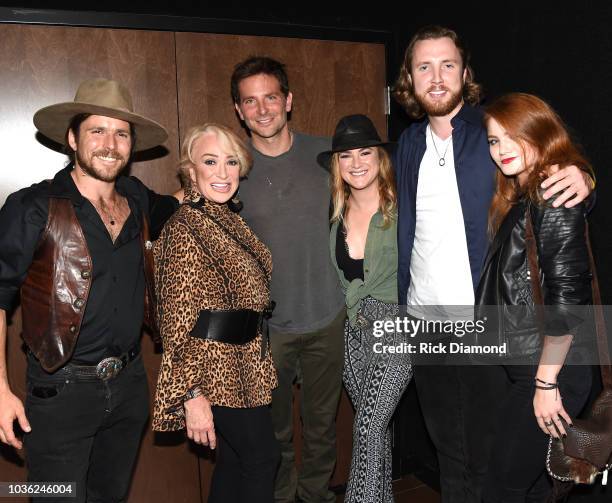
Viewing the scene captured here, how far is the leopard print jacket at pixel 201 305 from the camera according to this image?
2100 millimetres

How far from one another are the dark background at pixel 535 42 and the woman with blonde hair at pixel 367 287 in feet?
2.12

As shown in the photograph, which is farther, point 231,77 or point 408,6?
point 408,6

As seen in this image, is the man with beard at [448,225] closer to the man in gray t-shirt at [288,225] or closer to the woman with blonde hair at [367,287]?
the woman with blonde hair at [367,287]

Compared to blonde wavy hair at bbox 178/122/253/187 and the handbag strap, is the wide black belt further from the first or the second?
the handbag strap

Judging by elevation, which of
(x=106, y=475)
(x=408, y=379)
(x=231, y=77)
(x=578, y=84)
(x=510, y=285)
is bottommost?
(x=106, y=475)

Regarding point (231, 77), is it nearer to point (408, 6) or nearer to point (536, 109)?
point (408, 6)

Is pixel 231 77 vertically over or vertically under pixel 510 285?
over

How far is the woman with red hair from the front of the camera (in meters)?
1.84

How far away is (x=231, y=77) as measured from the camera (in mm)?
2988

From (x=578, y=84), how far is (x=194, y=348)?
1773mm

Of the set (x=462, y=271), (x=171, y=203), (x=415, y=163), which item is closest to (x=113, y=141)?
(x=171, y=203)

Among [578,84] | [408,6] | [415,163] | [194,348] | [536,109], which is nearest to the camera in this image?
[536,109]

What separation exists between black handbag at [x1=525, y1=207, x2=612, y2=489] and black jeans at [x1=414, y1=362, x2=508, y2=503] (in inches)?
15.0

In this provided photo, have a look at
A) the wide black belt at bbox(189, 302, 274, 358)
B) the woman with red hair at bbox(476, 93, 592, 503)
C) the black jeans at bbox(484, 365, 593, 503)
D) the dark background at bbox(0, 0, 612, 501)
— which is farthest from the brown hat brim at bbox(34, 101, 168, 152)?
the black jeans at bbox(484, 365, 593, 503)
